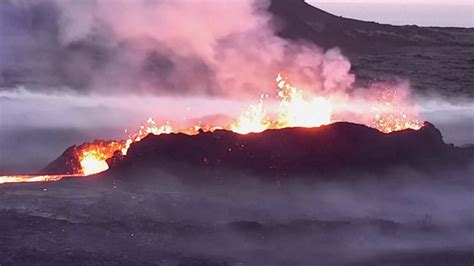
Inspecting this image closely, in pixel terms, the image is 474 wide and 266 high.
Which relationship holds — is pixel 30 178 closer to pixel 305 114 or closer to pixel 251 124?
pixel 251 124

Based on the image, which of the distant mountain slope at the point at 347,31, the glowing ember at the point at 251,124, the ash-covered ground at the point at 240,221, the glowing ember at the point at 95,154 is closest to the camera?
the ash-covered ground at the point at 240,221

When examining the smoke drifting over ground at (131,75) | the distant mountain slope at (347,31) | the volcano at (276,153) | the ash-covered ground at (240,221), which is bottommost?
the ash-covered ground at (240,221)

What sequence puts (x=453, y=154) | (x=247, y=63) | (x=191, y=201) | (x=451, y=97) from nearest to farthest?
1. (x=191, y=201)
2. (x=453, y=154)
3. (x=247, y=63)
4. (x=451, y=97)

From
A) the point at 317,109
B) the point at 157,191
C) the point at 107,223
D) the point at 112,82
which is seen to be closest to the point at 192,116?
the point at 112,82

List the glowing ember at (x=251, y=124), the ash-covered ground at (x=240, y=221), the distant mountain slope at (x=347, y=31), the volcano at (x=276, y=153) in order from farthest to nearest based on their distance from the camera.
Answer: the distant mountain slope at (x=347, y=31) → the glowing ember at (x=251, y=124) → the volcano at (x=276, y=153) → the ash-covered ground at (x=240, y=221)

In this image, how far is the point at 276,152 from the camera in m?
21.7

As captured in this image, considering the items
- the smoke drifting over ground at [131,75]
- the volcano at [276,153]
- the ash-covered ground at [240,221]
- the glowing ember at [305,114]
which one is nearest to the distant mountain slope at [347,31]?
the smoke drifting over ground at [131,75]

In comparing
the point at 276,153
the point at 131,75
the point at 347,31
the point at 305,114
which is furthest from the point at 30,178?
the point at 347,31

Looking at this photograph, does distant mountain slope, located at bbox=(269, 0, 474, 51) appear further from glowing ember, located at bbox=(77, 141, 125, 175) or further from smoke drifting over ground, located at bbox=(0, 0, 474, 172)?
glowing ember, located at bbox=(77, 141, 125, 175)

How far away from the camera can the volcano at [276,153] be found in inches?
853

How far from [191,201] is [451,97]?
43344 mm

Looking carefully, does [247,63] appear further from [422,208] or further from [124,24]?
[422,208]

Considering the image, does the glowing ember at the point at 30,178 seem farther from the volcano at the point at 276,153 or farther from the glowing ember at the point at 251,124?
the glowing ember at the point at 251,124

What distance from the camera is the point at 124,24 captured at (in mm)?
41312
